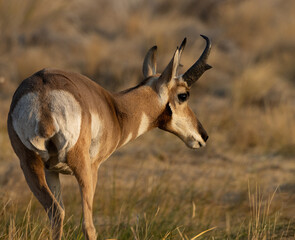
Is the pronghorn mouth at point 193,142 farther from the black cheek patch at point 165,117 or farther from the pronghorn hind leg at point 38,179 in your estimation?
the pronghorn hind leg at point 38,179

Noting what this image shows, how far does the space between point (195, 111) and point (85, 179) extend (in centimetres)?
730

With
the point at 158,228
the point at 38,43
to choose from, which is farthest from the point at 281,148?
the point at 38,43

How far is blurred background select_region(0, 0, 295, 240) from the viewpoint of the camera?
4.85 metres

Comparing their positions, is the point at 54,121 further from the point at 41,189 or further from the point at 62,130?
the point at 41,189

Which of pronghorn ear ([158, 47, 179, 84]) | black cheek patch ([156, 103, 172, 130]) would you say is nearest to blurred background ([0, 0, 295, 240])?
black cheek patch ([156, 103, 172, 130])

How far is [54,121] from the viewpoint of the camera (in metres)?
3.13

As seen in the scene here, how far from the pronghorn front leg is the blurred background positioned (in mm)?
314

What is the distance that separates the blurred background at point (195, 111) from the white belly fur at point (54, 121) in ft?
2.02

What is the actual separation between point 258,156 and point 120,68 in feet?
16.2

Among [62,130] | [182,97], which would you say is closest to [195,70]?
[182,97]

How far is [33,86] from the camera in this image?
329 centimetres

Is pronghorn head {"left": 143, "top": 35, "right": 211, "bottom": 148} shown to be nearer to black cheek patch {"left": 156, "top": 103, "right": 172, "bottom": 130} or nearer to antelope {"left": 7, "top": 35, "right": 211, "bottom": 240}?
black cheek patch {"left": 156, "top": 103, "right": 172, "bottom": 130}

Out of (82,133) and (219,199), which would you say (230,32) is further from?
(82,133)

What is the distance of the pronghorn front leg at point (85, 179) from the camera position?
3.27m
